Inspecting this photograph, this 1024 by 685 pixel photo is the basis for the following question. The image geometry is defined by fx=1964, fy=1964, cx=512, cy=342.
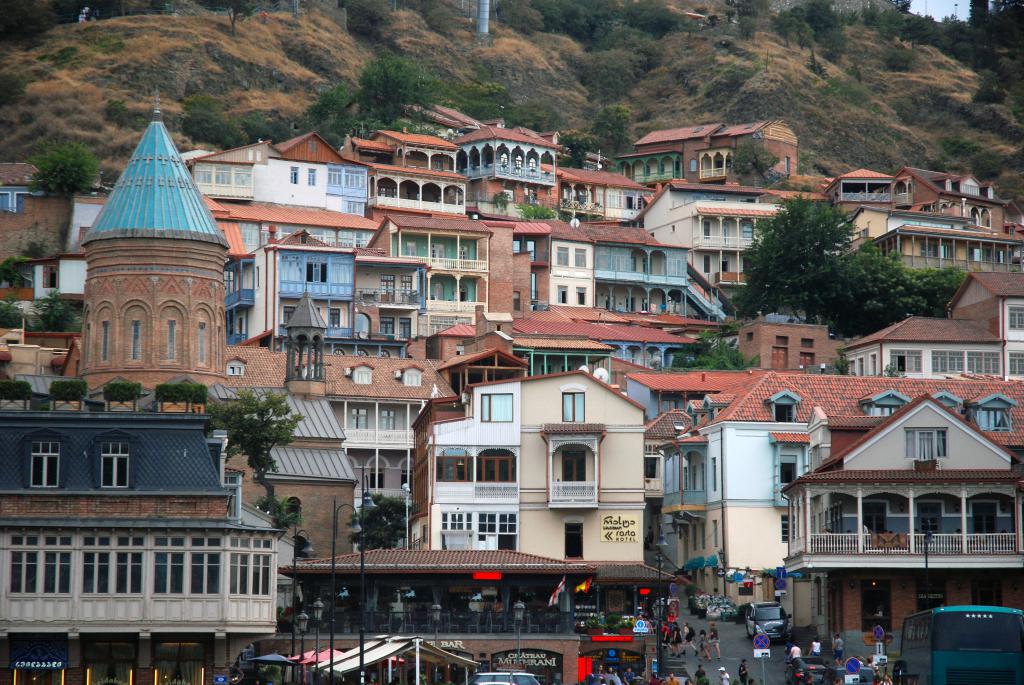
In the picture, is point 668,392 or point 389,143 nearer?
point 668,392

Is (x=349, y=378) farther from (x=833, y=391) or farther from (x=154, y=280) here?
(x=833, y=391)

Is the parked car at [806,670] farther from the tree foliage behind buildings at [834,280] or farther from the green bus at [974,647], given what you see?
the tree foliage behind buildings at [834,280]

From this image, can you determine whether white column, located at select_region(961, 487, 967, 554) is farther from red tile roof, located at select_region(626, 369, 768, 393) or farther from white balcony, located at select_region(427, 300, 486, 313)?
white balcony, located at select_region(427, 300, 486, 313)

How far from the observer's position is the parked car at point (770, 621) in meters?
63.6

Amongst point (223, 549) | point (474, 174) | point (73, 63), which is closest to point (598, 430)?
point (223, 549)

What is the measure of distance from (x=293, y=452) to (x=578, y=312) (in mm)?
36089

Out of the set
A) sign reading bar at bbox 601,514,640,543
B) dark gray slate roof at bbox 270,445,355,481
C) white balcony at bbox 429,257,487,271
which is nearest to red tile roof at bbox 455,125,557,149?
white balcony at bbox 429,257,487,271

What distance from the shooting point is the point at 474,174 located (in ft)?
439

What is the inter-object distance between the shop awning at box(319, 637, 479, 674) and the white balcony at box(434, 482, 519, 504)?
1739cm

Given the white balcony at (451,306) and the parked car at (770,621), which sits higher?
the white balcony at (451,306)

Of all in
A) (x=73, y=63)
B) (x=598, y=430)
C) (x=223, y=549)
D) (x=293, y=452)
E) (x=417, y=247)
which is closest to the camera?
(x=223, y=549)

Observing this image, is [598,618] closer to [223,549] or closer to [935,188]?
[223,549]

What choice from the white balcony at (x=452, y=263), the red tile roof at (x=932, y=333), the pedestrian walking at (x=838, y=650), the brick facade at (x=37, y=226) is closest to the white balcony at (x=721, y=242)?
the white balcony at (x=452, y=263)

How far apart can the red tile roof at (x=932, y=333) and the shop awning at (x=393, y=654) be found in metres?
45.6
